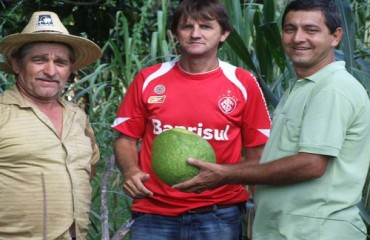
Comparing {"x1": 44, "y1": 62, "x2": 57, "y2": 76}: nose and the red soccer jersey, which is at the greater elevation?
{"x1": 44, "y1": 62, "x2": 57, "y2": 76}: nose

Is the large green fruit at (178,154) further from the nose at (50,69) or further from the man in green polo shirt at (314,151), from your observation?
the nose at (50,69)

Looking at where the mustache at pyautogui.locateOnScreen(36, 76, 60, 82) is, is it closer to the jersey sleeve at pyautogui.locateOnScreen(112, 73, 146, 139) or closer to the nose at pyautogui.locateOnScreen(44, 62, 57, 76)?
the nose at pyautogui.locateOnScreen(44, 62, 57, 76)

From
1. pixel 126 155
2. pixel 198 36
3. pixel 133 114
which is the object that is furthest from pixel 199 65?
pixel 126 155

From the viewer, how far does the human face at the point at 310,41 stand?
3359mm

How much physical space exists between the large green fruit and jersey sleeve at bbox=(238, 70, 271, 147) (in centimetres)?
41

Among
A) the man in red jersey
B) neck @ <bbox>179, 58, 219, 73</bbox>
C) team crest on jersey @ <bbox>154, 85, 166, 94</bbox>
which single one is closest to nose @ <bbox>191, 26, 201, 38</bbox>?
the man in red jersey

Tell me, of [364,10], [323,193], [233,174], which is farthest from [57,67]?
[364,10]

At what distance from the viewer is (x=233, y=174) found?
344 centimetres

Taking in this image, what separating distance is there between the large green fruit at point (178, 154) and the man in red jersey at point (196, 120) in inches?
11.7

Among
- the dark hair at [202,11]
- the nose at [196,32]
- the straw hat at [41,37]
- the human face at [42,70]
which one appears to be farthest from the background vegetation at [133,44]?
the human face at [42,70]

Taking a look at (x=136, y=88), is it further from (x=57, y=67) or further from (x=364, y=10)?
(x=364, y=10)

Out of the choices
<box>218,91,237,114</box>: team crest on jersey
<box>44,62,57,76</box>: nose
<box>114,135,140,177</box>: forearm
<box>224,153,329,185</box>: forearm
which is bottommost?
<box>114,135,140,177</box>: forearm

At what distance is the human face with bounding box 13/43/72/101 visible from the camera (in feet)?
12.2

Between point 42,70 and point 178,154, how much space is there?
2.40 feet
